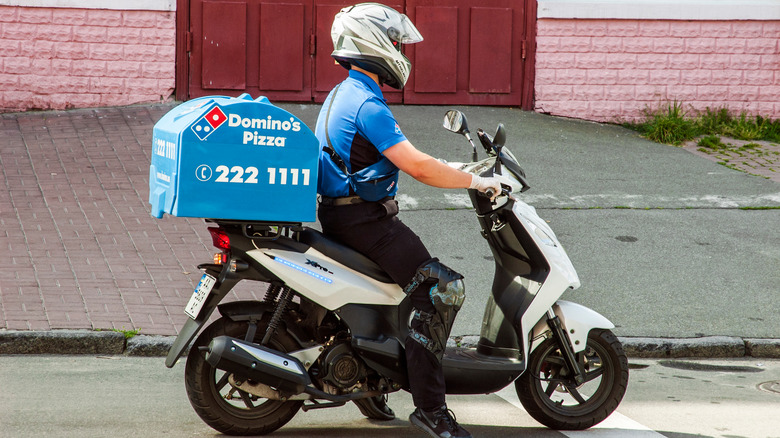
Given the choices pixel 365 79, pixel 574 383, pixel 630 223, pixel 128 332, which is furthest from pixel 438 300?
pixel 630 223

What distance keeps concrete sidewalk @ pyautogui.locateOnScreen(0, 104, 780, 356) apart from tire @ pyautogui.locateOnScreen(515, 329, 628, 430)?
168 cm

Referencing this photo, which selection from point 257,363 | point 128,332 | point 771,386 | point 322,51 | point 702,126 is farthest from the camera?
point 702,126

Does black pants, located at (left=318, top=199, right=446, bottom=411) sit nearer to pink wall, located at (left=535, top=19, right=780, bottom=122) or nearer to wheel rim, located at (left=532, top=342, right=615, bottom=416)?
wheel rim, located at (left=532, top=342, right=615, bottom=416)

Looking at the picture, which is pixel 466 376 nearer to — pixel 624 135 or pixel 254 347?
pixel 254 347

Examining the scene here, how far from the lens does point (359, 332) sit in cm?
439

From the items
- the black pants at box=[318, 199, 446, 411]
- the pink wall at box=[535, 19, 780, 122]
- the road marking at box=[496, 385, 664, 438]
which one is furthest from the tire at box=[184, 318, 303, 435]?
the pink wall at box=[535, 19, 780, 122]

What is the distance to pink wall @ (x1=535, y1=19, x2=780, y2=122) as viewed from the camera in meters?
12.5

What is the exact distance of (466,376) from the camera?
4.60 metres

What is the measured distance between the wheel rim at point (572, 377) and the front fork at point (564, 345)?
4 centimetres

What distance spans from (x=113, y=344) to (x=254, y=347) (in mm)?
2070

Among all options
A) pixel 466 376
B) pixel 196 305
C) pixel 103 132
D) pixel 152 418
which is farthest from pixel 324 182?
pixel 103 132

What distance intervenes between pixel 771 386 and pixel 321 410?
2770 mm

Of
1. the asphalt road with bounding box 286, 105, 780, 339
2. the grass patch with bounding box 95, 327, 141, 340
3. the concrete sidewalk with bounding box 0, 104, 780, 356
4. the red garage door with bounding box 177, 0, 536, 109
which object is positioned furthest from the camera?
the red garage door with bounding box 177, 0, 536, 109

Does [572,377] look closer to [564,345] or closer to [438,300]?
[564,345]
